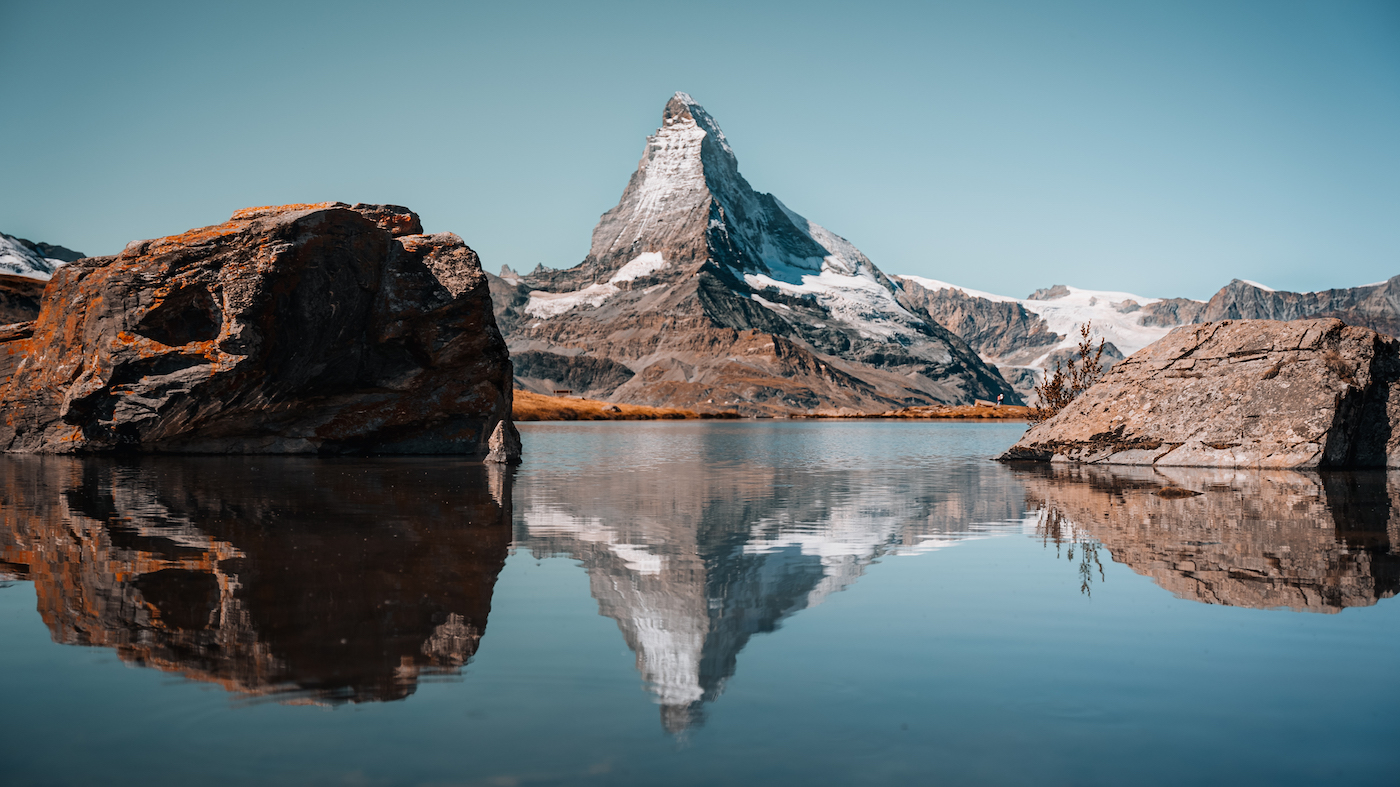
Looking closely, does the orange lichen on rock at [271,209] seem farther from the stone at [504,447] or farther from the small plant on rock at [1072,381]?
the small plant on rock at [1072,381]

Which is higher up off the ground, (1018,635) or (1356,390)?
(1356,390)

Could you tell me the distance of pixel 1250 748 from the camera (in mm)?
5242

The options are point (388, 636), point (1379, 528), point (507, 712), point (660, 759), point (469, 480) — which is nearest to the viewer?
point (660, 759)

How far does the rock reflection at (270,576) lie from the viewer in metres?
6.74

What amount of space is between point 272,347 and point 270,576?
22476 millimetres

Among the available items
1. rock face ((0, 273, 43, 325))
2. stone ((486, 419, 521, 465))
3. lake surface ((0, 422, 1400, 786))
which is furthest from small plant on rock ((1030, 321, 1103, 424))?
rock face ((0, 273, 43, 325))

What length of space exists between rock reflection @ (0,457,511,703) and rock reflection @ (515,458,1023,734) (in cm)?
131

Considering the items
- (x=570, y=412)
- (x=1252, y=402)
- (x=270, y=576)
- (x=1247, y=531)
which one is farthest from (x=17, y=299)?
(x=1247, y=531)

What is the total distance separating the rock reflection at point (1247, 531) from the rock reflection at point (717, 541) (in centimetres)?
160

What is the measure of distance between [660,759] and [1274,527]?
41.7 ft

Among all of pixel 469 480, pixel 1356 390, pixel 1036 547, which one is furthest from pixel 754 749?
pixel 1356 390

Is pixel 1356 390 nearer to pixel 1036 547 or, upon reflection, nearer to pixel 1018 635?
pixel 1036 547

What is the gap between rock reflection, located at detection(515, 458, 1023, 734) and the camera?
7504mm

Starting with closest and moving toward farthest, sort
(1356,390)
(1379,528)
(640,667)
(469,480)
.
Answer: (640,667) < (1379,528) < (469,480) < (1356,390)
